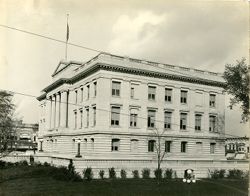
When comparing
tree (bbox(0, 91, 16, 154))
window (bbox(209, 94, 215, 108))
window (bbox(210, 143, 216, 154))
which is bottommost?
window (bbox(210, 143, 216, 154))

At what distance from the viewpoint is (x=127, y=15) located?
1814 cm

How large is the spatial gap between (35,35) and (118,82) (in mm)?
23575

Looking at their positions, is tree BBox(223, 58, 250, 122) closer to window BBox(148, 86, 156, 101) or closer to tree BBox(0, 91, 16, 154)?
window BBox(148, 86, 156, 101)

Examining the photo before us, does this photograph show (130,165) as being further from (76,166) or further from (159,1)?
(159,1)

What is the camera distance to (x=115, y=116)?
43.4m

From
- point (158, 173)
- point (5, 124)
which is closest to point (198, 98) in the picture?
point (158, 173)

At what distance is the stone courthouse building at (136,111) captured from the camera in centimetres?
4272

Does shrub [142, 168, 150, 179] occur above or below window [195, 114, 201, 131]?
below

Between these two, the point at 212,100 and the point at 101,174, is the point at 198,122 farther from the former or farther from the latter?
the point at 101,174

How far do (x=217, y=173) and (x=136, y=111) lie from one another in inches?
445

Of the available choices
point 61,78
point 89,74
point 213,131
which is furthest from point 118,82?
point 213,131

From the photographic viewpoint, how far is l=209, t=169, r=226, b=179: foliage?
3915 centimetres

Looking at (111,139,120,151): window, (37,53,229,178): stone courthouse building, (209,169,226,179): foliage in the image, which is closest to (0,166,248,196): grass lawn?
(209,169,226,179): foliage

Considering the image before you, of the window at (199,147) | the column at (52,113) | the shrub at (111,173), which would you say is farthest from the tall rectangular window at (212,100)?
the column at (52,113)
